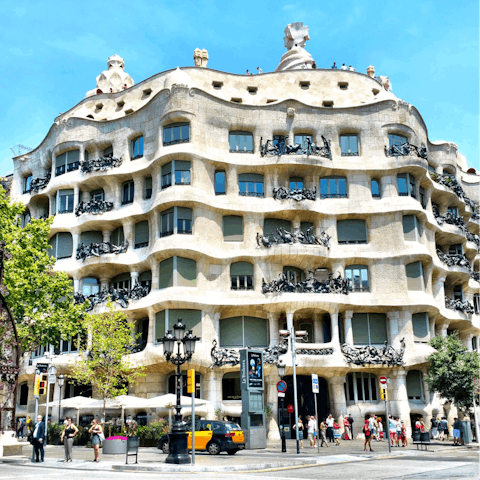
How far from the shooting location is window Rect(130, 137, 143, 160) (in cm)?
4631

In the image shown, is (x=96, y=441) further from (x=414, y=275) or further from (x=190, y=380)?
(x=414, y=275)

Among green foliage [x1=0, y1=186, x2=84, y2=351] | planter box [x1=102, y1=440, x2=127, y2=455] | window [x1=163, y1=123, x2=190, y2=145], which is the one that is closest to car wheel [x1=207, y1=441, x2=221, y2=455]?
planter box [x1=102, y1=440, x2=127, y2=455]

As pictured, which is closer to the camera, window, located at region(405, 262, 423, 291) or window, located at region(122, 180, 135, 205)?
window, located at region(405, 262, 423, 291)

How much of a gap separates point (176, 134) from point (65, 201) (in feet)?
33.1

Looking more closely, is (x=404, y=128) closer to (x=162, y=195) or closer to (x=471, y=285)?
(x=471, y=285)

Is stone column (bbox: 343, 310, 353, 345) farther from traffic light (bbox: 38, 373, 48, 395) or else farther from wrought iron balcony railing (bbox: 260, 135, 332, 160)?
traffic light (bbox: 38, 373, 48, 395)

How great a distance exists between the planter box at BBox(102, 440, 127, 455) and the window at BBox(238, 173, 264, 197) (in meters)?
20.3

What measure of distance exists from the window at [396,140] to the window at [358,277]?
9451mm

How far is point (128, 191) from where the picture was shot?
46562 mm

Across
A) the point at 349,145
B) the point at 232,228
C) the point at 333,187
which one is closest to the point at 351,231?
the point at 333,187

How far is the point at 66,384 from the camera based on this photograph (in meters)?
45.7

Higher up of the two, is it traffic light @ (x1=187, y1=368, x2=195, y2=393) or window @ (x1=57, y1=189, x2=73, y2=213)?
window @ (x1=57, y1=189, x2=73, y2=213)

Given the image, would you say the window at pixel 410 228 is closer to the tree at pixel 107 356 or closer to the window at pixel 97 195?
the tree at pixel 107 356

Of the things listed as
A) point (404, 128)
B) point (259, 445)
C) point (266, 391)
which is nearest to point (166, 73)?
point (404, 128)
